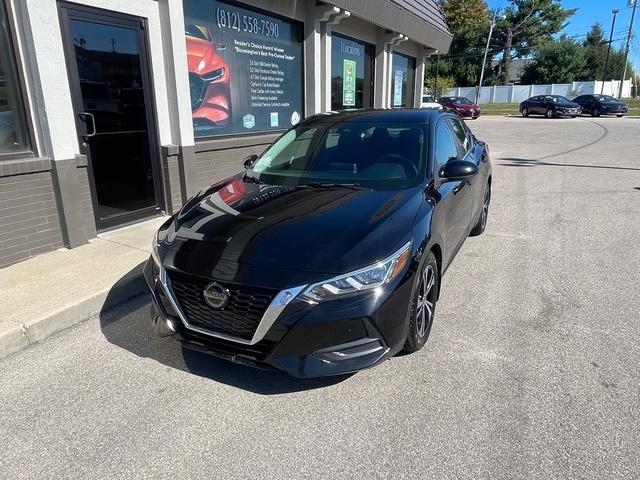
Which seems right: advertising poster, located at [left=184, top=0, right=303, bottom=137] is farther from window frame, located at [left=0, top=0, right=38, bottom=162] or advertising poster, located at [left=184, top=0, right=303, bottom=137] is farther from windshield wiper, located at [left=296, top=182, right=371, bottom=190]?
windshield wiper, located at [left=296, top=182, right=371, bottom=190]

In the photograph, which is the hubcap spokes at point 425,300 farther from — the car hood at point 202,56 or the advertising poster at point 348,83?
the advertising poster at point 348,83

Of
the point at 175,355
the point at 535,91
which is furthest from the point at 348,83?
the point at 535,91

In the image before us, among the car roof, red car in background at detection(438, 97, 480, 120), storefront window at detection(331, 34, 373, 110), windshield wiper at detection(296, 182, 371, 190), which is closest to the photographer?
windshield wiper at detection(296, 182, 371, 190)

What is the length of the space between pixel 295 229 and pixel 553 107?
34.1 m

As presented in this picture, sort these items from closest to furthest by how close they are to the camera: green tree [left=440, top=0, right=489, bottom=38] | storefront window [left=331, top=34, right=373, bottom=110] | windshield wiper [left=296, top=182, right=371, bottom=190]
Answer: windshield wiper [left=296, top=182, right=371, bottom=190] → storefront window [left=331, top=34, right=373, bottom=110] → green tree [left=440, top=0, right=489, bottom=38]

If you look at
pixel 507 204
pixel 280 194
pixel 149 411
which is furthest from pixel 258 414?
pixel 507 204

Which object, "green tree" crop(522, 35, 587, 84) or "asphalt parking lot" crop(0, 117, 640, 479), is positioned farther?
"green tree" crop(522, 35, 587, 84)

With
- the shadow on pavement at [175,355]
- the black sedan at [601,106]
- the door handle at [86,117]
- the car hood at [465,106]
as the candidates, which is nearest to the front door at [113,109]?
the door handle at [86,117]

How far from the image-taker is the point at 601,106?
105 feet

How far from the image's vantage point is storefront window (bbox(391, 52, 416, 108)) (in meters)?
12.9

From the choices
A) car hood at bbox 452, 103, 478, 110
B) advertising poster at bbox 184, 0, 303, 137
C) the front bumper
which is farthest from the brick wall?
car hood at bbox 452, 103, 478, 110

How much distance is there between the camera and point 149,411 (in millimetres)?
2533

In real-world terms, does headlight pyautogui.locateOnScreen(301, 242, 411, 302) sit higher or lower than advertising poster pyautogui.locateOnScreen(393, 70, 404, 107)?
lower

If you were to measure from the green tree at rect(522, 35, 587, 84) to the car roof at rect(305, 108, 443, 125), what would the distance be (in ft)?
203
